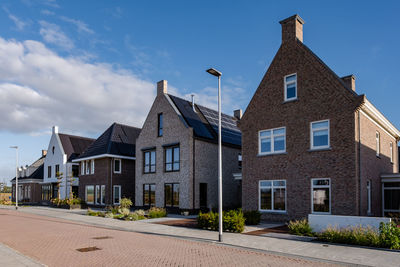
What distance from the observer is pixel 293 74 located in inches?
743

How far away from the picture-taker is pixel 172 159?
2650cm

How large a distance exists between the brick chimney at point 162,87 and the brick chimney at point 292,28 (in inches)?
462

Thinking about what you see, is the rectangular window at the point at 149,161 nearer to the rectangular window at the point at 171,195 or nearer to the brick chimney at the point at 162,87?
the rectangular window at the point at 171,195

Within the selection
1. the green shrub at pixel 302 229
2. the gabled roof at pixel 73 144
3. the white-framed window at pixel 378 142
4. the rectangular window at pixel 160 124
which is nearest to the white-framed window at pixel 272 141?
the green shrub at pixel 302 229

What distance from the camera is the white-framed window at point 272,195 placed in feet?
61.2

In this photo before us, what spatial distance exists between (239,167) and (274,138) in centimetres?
951

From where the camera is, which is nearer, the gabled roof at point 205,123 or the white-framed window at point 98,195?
the gabled roof at point 205,123

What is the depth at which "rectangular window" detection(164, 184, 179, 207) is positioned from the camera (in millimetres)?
25609

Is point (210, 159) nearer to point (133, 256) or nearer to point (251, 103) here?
point (251, 103)

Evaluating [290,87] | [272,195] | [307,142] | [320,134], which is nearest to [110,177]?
[272,195]

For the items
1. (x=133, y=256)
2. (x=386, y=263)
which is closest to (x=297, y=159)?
(x=386, y=263)

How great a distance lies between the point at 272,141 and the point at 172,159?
968 centimetres

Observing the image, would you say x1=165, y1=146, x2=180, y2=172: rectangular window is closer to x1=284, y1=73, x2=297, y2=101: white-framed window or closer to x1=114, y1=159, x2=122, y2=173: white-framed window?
x1=114, y1=159, x2=122, y2=173: white-framed window

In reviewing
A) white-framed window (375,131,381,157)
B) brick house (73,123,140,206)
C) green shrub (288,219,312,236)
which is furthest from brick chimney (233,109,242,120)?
green shrub (288,219,312,236)
